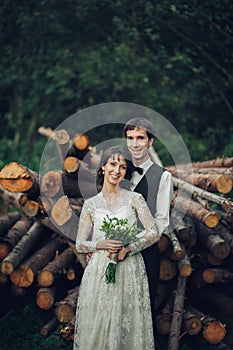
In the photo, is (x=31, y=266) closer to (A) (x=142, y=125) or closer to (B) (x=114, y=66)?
(A) (x=142, y=125)

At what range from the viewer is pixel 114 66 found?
38.0ft

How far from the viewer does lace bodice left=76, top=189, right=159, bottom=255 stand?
3.96 m

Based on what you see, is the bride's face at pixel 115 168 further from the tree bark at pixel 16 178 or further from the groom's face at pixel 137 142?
the tree bark at pixel 16 178

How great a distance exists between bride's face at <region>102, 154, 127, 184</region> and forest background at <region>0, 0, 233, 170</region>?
151 inches

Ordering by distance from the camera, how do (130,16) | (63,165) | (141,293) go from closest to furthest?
1. (141,293)
2. (63,165)
3. (130,16)

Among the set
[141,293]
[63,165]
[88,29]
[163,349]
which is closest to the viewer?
[141,293]

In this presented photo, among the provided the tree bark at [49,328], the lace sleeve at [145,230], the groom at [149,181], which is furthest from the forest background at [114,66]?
the lace sleeve at [145,230]

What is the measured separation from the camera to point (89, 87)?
1250 cm

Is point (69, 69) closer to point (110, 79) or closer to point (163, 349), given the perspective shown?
point (110, 79)

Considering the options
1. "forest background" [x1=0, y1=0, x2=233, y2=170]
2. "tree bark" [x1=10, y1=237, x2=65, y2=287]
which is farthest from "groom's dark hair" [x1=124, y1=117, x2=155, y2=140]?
"forest background" [x1=0, y1=0, x2=233, y2=170]

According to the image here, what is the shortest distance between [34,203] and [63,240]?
2.61 ft

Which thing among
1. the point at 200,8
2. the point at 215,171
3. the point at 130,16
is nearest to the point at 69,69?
the point at 130,16

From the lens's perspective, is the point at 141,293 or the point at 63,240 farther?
the point at 63,240

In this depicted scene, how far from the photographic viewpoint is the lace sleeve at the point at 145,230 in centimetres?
391
